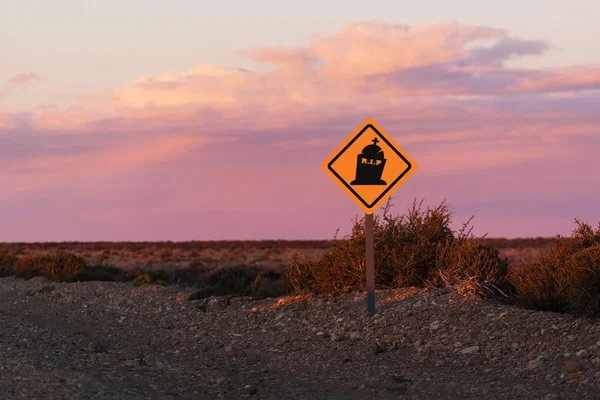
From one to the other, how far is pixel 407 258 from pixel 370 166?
257 cm

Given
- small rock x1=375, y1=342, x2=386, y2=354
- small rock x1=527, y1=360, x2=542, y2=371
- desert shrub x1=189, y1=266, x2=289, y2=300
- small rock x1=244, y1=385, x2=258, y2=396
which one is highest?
desert shrub x1=189, y1=266, x2=289, y2=300

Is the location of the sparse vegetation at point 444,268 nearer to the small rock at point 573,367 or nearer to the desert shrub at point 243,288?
the desert shrub at point 243,288

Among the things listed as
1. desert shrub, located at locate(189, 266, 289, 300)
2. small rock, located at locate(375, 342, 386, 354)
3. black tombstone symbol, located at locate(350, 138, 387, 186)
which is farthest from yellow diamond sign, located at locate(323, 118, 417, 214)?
desert shrub, located at locate(189, 266, 289, 300)

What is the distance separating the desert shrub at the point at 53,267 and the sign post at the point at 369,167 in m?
15.3

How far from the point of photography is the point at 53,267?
2919 cm

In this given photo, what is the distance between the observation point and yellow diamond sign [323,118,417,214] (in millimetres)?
15461

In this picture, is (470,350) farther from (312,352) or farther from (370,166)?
(370,166)

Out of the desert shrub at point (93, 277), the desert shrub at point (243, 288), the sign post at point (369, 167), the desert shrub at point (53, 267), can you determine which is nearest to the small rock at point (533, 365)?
the sign post at point (369, 167)

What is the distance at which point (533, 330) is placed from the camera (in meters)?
12.3

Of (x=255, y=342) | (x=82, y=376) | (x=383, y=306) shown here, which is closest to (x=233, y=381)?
(x=82, y=376)

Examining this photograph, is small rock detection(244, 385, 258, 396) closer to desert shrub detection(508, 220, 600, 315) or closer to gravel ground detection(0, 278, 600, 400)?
gravel ground detection(0, 278, 600, 400)

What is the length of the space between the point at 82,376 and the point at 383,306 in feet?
21.6

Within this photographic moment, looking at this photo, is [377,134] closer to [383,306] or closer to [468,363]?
[383,306]

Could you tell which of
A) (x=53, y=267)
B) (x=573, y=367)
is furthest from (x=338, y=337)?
(x=53, y=267)
